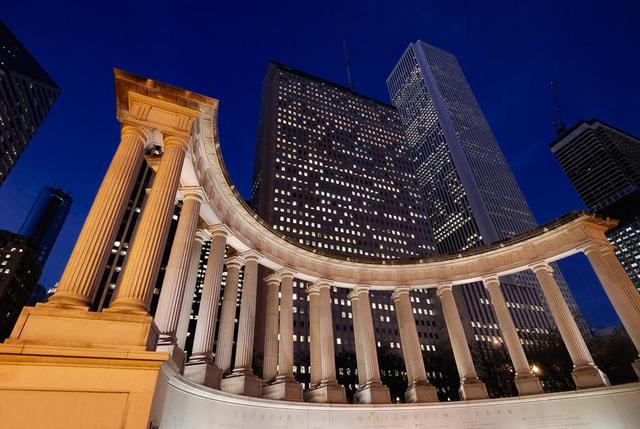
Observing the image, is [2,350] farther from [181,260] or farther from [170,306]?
[181,260]

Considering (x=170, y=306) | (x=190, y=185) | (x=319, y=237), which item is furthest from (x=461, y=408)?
(x=319, y=237)

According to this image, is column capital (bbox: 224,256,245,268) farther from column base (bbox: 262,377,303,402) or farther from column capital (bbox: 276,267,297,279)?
column base (bbox: 262,377,303,402)

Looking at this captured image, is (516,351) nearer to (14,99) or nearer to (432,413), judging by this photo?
(432,413)

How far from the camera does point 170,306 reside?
23828 mm

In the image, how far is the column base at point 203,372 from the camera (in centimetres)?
2667

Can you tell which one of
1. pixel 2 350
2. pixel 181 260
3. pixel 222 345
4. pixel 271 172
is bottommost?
pixel 2 350

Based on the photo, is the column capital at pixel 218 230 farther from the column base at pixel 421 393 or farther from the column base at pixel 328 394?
the column base at pixel 421 393

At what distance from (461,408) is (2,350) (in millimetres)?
42521

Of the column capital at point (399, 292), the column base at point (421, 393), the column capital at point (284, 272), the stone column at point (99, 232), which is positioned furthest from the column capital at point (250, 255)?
the column base at point (421, 393)

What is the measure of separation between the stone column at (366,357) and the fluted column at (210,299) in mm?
20917

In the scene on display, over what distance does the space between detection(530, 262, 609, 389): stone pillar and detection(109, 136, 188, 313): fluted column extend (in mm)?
42588

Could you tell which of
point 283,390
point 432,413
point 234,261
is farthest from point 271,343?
point 432,413

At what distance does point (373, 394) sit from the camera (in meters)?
40.0

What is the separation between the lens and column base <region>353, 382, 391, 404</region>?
3979cm
